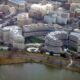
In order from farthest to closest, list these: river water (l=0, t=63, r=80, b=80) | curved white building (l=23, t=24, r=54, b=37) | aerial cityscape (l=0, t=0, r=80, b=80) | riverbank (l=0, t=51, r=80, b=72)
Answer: curved white building (l=23, t=24, r=54, b=37)
riverbank (l=0, t=51, r=80, b=72)
aerial cityscape (l=0, t=0, r=80, b=80)
river water (l=0, t=63, r=80, b=80)

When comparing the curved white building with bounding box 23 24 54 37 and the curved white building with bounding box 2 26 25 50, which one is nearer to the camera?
the curved white building with bounding box 2 26 25 50

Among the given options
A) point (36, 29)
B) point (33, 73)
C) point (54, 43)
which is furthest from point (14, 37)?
point (33, 73)

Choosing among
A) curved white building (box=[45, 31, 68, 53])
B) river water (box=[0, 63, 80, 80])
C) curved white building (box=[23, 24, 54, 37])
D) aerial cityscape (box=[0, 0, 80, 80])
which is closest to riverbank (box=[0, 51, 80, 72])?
aerial cityscape (box=[0, 0, 80, 80])

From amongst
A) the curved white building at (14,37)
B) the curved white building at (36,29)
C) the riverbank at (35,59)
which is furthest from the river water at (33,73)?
the curved white building at (36,29)

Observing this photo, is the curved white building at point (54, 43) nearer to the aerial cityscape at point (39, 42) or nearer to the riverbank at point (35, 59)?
the aerial cityscape at point (39, 42)

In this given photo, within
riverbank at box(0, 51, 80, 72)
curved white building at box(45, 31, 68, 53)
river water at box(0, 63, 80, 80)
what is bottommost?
river water at box(0, 63, 80, 80)

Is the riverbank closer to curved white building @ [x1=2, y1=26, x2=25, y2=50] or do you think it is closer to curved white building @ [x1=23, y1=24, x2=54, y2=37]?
curved white building @ [x1=2, y1=26, x2=25, y2=50]

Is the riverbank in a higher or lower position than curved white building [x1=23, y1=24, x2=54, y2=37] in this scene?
lower

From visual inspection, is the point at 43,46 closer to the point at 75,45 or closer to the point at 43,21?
the point at 75,45
